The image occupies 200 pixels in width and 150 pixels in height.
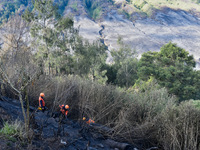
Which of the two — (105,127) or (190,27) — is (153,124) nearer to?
(105,127)

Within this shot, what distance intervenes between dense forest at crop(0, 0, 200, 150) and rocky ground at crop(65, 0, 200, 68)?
98.6ft

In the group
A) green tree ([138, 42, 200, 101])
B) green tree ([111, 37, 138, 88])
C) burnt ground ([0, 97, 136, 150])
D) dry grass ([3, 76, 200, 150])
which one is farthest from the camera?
green tree ([111, 37, 138, 88])

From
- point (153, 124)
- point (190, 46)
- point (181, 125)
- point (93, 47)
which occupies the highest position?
point (181, 125)

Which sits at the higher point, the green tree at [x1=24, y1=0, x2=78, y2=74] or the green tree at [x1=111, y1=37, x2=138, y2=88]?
the green tree at [x1=24, y1=0, x2=78, y2=74]

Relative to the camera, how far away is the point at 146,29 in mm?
80188

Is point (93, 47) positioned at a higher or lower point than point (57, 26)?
lower

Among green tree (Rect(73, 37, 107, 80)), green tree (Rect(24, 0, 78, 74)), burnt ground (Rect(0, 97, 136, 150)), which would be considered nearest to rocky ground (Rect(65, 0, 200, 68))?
green tree (Rect(73, 37, 107, 80))

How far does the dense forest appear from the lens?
4388mm

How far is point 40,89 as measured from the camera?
23.8 ft

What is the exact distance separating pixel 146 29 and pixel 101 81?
69712 mm

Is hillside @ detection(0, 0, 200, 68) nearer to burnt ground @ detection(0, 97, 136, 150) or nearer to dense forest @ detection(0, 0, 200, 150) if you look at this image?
dense forest @ detection(0, 0, 200, 150)

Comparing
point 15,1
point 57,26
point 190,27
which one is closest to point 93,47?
point 57,26

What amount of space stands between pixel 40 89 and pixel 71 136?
125 inches

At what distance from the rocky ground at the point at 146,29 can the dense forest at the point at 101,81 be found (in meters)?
30.0
